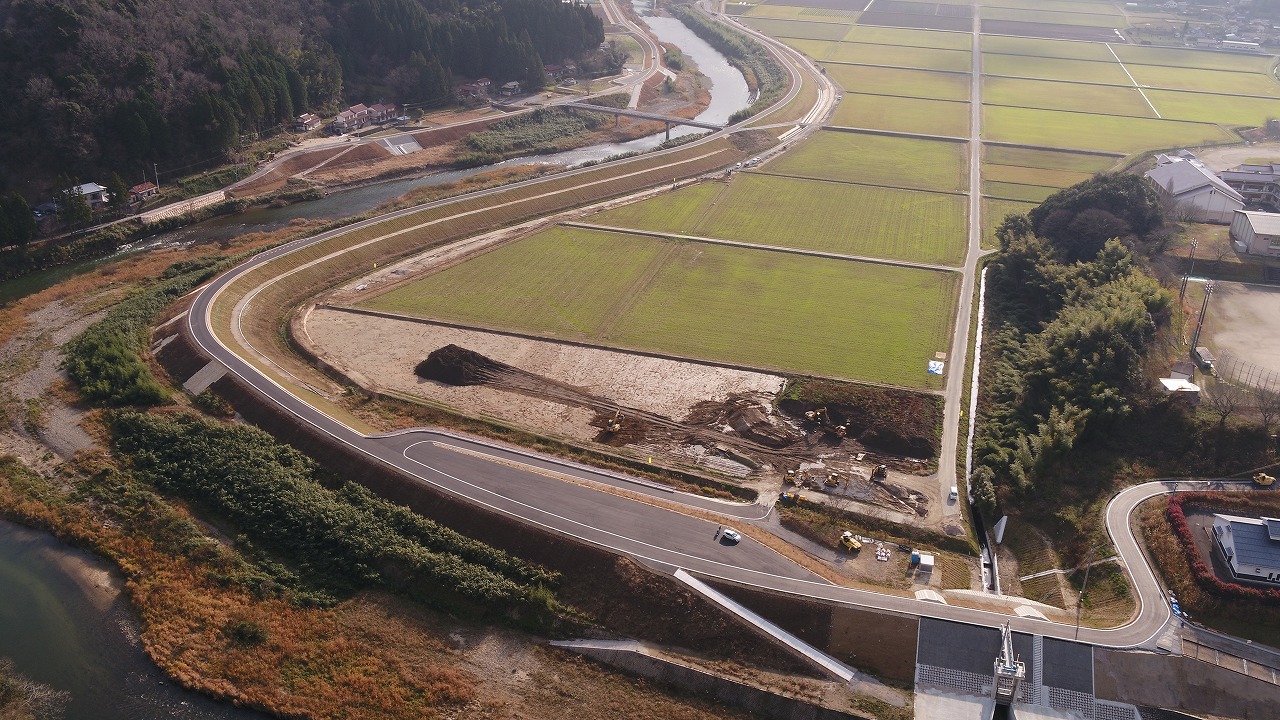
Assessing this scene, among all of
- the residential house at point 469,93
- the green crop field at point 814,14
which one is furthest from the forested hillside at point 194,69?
the green crop field at point 814,14

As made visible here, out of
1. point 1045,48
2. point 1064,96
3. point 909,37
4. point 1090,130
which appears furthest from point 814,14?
point 1090,130

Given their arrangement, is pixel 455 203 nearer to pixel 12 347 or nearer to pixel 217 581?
pixel 12 347

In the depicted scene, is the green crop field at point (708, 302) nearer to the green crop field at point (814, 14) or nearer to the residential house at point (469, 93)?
the residential house at point (469, 93)

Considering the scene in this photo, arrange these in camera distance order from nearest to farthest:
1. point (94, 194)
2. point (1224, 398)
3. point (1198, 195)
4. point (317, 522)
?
point (317, 522) → point (1224, 398) → point (94, 194) → point (1198, 195)

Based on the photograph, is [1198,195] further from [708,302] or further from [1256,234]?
[708,302]

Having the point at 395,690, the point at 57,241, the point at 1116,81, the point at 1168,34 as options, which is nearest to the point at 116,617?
the point at 395,690

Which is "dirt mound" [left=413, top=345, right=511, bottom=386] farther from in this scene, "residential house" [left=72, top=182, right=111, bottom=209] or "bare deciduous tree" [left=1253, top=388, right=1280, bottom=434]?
"bare deciduous tree" [left=1253, top=388, right=1280, bottom=434]
